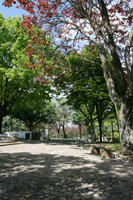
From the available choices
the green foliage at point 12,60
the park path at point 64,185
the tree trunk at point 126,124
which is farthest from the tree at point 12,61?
the park path at point 64,185

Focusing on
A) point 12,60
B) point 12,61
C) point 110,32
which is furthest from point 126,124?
point 12,61

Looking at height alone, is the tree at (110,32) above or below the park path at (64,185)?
above

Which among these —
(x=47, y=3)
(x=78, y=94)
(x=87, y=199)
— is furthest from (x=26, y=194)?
(x=78, y=94)

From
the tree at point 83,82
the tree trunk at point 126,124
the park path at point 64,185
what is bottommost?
the park path at point 64,185

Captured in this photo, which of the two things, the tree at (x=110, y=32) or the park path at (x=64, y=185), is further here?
the tree at (x=110, y=32)

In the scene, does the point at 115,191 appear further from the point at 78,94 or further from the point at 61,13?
the point at 78,94

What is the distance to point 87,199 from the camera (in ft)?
11.1

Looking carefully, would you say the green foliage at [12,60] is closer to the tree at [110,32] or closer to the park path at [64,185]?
the tree at [110,32]

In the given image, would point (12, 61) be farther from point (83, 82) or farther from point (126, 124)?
point (126, 124)

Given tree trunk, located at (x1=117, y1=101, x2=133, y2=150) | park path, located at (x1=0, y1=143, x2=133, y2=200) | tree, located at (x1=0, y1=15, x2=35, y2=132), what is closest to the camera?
park path, located at (x1=0, y1=143, x2=133, y2=200)

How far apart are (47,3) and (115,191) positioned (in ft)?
34.5

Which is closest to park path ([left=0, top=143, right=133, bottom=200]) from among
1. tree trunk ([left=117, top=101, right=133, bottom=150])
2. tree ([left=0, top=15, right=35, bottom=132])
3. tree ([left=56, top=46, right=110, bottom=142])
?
tree trunk ([left=117, top=101, right=133, bottom=150])

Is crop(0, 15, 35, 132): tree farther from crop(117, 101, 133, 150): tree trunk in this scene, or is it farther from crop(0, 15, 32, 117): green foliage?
crop(117, 101, 133, 150): tree trunk

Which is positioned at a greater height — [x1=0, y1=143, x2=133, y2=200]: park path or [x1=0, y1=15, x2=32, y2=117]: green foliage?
[x1=0, y1=15, x2=32, y2=117]: green foliage
